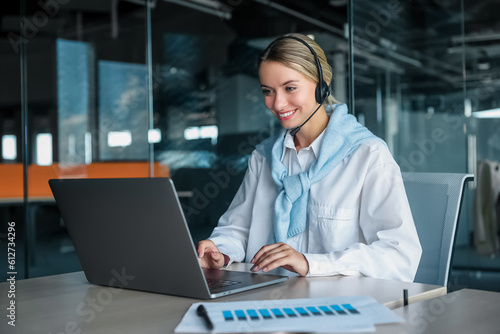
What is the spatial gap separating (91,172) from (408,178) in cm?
570

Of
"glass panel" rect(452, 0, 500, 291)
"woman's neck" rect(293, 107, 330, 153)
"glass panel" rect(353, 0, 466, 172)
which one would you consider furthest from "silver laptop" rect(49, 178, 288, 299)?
"glass panel" rect(452, 0, 500, 291)

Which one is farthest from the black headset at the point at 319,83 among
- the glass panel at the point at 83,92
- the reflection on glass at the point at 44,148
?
the reflection on glass at the point at 44,148

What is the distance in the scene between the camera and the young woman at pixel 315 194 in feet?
4.85

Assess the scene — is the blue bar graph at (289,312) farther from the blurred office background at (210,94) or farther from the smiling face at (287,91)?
the blurred office background at (210,94)

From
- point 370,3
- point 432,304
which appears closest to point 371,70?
point 370,3

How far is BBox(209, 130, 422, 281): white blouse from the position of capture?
1446 millimetres

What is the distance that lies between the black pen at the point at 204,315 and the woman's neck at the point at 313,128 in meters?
0.99

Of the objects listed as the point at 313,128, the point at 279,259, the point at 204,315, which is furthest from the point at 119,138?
the point at 204,315

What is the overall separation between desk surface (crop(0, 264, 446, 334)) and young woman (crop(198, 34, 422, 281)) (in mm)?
146

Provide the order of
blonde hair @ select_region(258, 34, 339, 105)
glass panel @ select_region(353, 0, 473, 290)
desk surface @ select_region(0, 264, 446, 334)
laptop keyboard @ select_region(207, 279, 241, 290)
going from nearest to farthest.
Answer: desk surface @ select_region(0, 264, 446, 334), laptop keyboard @ select_region(207, 279, 241, 290), blonde hair @ select_region(258, 34, 339, 105), glass panel @ select_region(353, 0, 473, 290)

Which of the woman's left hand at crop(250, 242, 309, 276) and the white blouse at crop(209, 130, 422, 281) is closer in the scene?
the woman's left hand at crop(250, 242, 309, 276)

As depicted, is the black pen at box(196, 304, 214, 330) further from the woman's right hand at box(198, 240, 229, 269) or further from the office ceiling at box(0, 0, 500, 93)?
the office ceiling at box(0, 0, 500, 93)

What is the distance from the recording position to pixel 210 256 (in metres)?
1.52

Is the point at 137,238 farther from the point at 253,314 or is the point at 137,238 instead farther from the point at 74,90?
the point at 74,90
